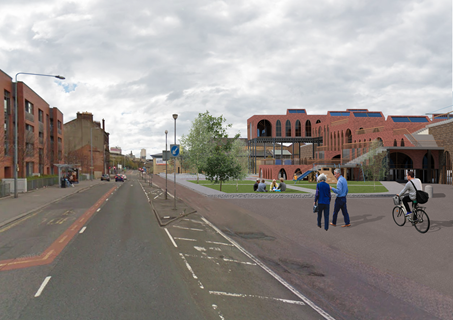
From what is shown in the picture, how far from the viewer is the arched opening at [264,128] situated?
68.7 meters

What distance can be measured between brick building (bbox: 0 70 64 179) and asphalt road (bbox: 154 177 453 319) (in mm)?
29011

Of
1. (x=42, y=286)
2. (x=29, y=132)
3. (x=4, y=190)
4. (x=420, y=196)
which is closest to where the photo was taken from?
(x=42, y=286)

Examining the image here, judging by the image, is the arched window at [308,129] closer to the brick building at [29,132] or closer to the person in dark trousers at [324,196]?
the brick building at [29,132]

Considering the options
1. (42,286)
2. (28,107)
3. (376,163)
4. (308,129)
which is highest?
(28,107)

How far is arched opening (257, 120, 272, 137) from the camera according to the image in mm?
68688

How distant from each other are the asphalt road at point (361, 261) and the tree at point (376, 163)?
23.3 meters

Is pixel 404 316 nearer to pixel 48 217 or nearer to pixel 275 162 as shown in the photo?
pixel 48 217

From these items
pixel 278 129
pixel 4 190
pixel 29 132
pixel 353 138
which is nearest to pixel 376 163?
pixel 353 138

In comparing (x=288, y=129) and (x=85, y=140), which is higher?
(x=288, y=129)

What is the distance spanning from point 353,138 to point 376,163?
20.6 metres

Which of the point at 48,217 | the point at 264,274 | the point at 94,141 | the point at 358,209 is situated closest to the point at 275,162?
the point at 358,209

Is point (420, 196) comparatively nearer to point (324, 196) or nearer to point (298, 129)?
point (324, 196)

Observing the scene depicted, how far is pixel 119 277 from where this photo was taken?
646cm

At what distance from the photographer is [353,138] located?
5469 cm
